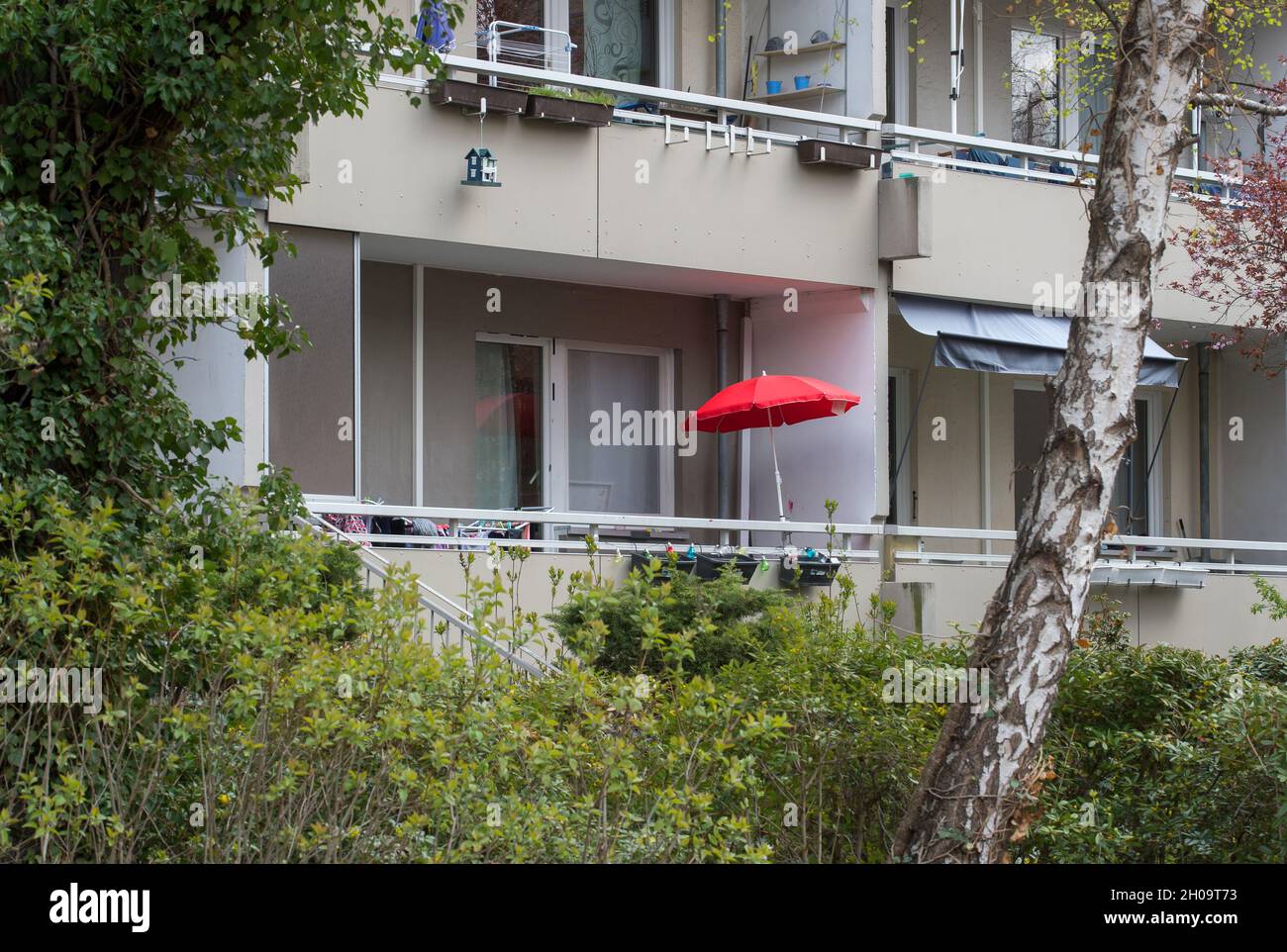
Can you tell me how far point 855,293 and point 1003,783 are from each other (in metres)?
8.98

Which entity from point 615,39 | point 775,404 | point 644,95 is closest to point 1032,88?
point 615,39

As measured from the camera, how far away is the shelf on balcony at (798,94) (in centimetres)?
1467

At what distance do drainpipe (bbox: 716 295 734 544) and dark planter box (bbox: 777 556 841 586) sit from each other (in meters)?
1.82

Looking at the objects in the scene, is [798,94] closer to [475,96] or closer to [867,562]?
[475,96]

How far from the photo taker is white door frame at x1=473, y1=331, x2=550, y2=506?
48.5ft

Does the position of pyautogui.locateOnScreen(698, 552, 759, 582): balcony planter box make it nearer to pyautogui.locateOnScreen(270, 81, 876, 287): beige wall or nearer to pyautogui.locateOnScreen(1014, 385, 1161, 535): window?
pyautogui.locateOnScreen(270, 81, 876, 287): beige wall

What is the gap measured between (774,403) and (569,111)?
9.56 ft

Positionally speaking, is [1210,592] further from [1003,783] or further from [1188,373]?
[1003,783]

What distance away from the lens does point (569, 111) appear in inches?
505

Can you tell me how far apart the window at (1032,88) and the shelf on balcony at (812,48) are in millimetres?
4401

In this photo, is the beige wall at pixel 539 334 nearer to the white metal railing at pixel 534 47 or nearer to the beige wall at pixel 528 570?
the white metal railing at pixel 534 47

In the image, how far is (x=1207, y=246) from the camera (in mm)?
15734

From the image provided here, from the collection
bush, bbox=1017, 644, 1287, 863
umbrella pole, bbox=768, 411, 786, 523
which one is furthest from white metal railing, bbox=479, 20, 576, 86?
bush, bbox=1017, 644, 1287, 863

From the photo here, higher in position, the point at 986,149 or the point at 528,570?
the point at 986,149
